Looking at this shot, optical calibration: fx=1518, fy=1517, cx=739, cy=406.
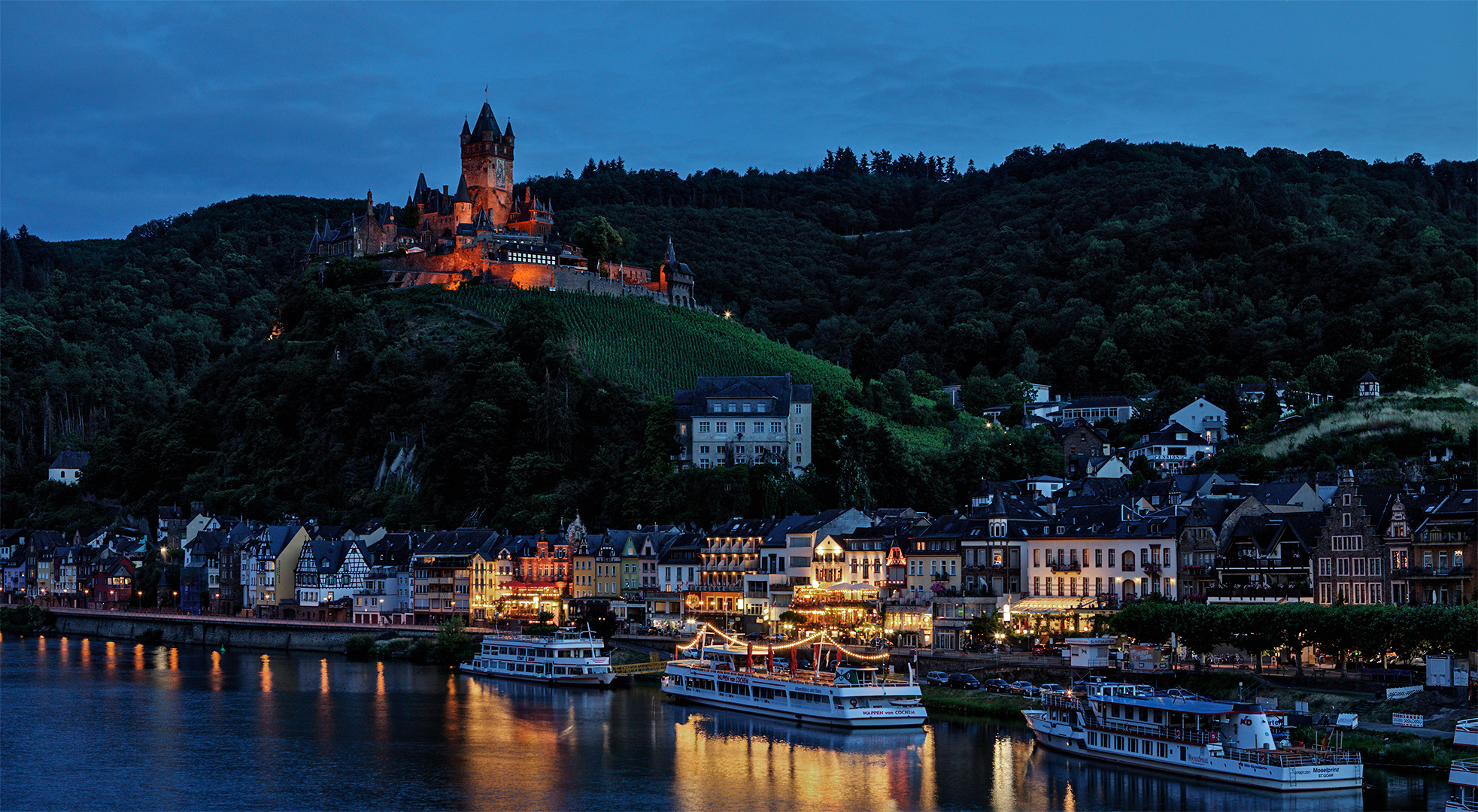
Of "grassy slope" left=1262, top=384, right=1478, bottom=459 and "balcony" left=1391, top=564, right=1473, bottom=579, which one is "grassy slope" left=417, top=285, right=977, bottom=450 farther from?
"balcony" left=1391, top=564, right=1473, bottom=579

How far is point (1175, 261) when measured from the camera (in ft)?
505

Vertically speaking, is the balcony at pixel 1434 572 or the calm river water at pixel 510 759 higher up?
the balcony at pixel 1434 572

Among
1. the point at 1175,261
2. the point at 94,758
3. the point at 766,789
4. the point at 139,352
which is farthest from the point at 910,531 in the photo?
the point at 139,352

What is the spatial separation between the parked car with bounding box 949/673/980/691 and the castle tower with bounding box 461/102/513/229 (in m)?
98.5

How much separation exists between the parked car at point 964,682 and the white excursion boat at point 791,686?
6.86 ft

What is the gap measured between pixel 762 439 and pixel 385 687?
38.4 metres

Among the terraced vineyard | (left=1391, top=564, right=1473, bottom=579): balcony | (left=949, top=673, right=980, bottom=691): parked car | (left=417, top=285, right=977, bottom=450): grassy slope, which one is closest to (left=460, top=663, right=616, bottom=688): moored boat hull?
(left=949, top=673, right=980, bottom=691): parked car

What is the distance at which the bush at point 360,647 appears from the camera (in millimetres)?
90719

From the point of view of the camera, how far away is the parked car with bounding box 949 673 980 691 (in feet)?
209

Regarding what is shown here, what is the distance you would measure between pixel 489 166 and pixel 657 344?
1382 inches

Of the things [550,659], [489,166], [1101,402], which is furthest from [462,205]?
[550,659]

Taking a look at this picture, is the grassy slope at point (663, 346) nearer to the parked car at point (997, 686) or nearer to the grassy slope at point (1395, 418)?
the grassy slope at point (1395, 418)

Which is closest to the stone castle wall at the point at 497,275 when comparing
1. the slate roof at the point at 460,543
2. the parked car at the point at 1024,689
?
the slate roof at the point at 460,543

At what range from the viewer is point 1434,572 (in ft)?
192
